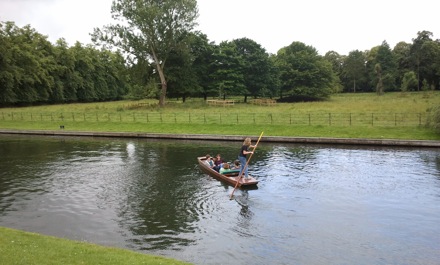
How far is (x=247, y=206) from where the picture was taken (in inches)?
709

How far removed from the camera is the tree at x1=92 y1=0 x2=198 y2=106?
6500cm

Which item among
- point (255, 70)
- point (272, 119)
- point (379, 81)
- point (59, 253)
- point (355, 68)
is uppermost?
point (355, 68)

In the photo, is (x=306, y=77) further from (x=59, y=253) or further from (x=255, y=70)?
(x=59, y=253)

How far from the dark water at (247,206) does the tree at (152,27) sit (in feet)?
129

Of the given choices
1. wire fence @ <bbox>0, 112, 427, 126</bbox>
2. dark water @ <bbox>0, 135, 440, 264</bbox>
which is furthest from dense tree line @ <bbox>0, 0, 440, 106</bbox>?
dark water @ <bbox>0, 135, 440, 264</bbox>

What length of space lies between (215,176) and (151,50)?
49.5 meters

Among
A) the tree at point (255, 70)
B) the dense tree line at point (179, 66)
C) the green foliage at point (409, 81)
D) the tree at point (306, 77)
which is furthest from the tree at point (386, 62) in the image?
the tree at point (255, 70)

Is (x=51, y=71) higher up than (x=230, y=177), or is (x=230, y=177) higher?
(x=51, y=71)

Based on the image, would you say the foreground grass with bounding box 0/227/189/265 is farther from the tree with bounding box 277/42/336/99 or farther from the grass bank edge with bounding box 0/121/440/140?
the tree with bounding box 277/42/336/99

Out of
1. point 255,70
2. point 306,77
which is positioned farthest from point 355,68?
point 255,70

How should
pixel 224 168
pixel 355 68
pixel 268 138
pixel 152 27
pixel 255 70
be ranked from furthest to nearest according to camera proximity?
pixel 355 68 < pixel 255 70 < pixel 152 27 < pixel 268 138 < pixel 224 168

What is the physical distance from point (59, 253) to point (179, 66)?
69.5 meters

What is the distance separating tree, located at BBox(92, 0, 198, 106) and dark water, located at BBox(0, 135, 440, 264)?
39285 mm

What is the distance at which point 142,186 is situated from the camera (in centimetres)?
2195
